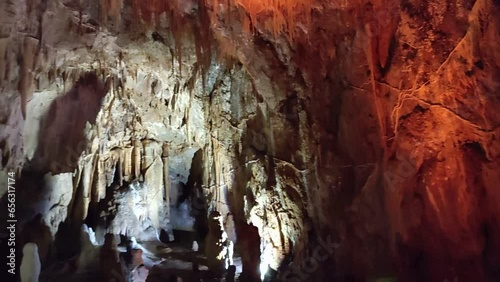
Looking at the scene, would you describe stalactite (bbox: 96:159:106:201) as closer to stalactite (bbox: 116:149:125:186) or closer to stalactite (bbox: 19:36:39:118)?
stalactite (bbox: 116:149:125:186)

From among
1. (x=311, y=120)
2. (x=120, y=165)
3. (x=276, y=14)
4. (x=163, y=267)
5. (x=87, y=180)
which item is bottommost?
(x=163, y=267)

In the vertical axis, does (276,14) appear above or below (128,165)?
above

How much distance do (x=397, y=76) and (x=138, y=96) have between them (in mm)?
7237

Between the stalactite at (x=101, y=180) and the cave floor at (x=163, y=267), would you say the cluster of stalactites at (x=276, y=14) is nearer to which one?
the cave floor at (x=163, y=267)

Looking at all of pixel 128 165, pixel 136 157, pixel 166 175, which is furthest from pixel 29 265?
pixel 166 175

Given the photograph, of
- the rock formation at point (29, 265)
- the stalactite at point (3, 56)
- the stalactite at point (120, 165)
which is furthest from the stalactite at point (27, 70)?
the stalactite at point (120, 165)

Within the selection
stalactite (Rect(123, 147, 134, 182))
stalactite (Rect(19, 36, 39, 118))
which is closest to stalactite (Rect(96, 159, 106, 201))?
stalactite (Rect(123, 147, 134, 182))

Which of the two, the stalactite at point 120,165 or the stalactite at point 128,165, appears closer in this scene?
the stalactite at point 120,165

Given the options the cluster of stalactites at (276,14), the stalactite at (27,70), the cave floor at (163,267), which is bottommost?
the cave floor at (163,267)

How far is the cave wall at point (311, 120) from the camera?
607cm

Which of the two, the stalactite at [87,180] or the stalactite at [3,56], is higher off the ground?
the stalactite at [3,56]

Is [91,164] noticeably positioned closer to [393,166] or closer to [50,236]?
[50,236]

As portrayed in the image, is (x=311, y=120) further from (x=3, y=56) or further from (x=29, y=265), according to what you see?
(x=3, y=56)

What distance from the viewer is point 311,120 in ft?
27.5
